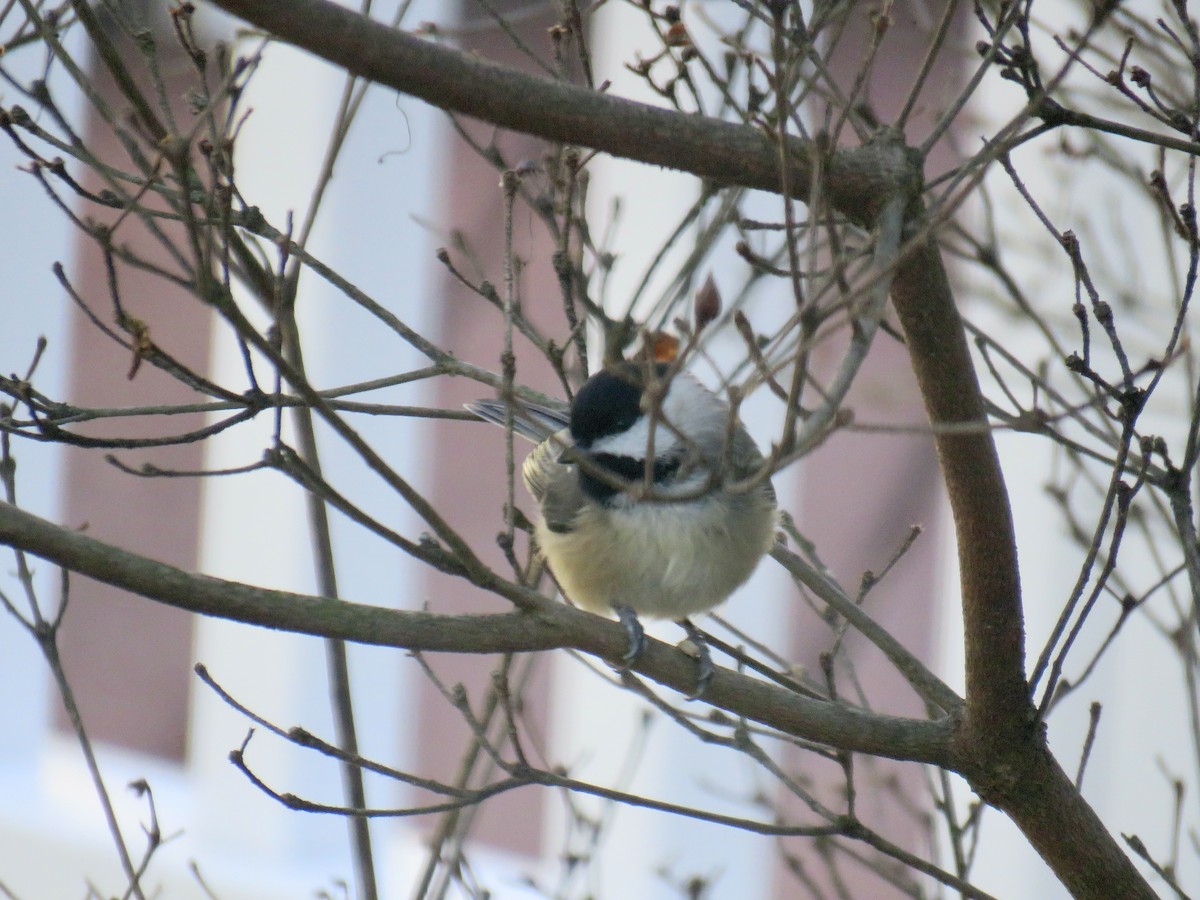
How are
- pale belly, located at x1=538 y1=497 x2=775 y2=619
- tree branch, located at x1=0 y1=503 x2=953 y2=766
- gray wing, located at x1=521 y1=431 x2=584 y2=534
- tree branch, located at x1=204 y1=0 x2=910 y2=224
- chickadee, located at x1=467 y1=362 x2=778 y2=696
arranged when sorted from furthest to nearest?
gray wing, located at x1=521 y1=431 x2=584 y2=534, pale belly, located at x1=538 y1=497 x2=775 y2=619, chickadee, located at x1=467 y1=362 x2=778 y2=696, tree branch, located at x1=0 y1=503 x2=953 y2=766, tree branch, located at x1=204 y1=0 x2=910 y2=224

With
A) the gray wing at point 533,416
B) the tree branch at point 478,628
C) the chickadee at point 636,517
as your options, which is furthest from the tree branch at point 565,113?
the gray wing at point 533,416

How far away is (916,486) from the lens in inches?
152

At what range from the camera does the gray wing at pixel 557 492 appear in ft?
6.98

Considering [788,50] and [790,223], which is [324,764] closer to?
[788,50]

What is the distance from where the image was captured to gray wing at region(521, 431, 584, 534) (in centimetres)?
213

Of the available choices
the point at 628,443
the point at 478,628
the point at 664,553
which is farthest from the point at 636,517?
the point at 478,628

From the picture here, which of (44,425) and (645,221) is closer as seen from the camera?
(44,425)

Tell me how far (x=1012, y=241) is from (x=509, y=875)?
2270mm

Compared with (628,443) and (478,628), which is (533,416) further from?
(478,628)

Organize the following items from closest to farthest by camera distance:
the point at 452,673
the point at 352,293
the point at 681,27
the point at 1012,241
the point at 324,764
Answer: the point at 681,27 → the point at 352,293 → the point at 1012,241 → the point at 324,764 → the point at 452,673

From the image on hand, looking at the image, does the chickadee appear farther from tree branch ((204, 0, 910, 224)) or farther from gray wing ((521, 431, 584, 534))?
tree branch ((204, 0, 910, 224))

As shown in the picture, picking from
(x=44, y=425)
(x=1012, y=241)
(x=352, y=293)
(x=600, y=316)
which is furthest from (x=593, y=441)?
(x=1012, y=241)

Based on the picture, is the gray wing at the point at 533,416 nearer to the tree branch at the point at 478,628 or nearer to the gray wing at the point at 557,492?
the gray wing at the point at 557,492

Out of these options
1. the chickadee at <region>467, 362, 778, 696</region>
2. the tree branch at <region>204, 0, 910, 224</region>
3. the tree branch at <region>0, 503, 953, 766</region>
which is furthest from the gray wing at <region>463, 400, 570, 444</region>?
the tree branch at <region>204, 0, 910, 224</region>
